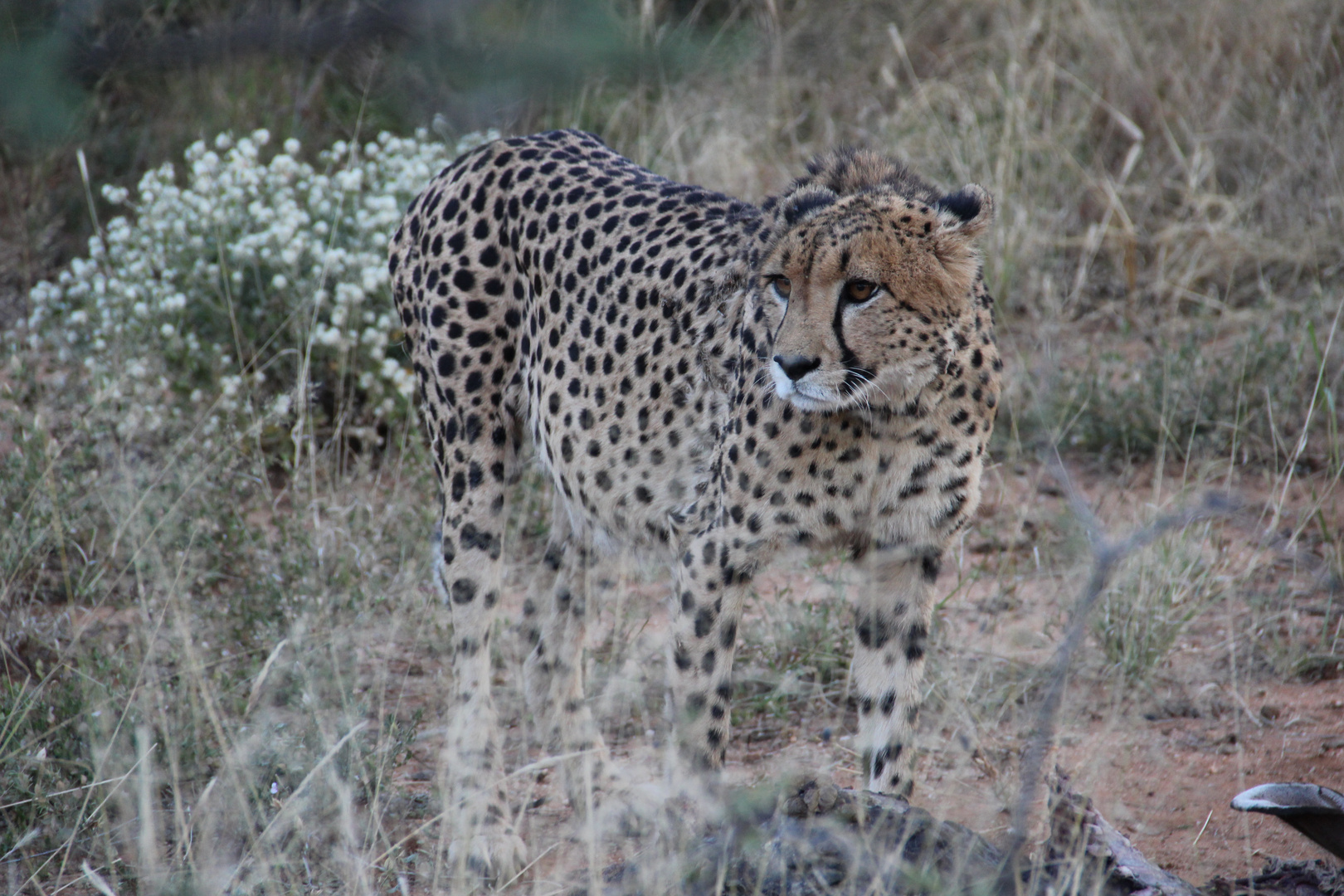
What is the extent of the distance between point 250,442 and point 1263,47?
16.4 ft

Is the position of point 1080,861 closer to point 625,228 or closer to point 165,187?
point 625,228

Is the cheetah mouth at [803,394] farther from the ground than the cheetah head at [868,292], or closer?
closer

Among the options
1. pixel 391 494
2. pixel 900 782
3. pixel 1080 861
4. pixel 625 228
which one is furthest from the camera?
pixel 391 494

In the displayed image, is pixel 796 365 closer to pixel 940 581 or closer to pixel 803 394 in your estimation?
pixel 803 394

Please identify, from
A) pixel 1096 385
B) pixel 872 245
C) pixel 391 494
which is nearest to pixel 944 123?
pixel 1096 385

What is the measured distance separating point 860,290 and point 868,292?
15mm

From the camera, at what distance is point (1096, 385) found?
195 inches

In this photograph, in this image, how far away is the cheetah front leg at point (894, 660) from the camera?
2.85 m

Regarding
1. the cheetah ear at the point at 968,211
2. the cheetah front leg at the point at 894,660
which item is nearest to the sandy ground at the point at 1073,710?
the cheetah front leg at the point at 894,660

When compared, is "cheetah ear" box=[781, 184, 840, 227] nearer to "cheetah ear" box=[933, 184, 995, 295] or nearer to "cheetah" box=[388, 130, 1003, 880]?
"cheetah" box=[388, 130, 1003, 880]

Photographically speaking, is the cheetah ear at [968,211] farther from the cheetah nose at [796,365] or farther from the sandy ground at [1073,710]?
the sandy ground at [1073,710]

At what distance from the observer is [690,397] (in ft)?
10.1

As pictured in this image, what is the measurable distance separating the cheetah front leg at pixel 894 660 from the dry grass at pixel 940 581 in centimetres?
24

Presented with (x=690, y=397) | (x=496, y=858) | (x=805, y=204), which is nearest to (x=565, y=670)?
(x=496, y=858)
